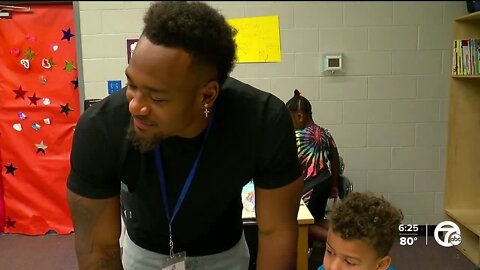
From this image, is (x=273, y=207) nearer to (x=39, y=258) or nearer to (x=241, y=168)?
(x=241, y=168)

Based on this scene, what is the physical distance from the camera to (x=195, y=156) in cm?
124

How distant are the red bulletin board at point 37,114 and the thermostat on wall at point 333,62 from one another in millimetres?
1839

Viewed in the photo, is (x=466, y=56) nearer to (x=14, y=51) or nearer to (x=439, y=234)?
(x=439, y=234)

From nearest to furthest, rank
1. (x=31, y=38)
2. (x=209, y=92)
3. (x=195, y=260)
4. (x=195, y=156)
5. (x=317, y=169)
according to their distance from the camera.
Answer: (x=209, y=92), (x=195, y=156), (x=195, y=260), (x=317, y=169), (x=31, y=38)

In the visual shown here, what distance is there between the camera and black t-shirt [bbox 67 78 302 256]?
1.17 m

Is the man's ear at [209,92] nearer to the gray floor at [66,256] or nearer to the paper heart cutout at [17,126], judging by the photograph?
the gray floor at [66,256]

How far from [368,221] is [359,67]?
225 centimetres

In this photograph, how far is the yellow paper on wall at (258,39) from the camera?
3.45 metres

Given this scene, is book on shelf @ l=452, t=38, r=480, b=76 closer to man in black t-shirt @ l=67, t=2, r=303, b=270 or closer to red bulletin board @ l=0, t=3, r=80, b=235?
man in black t-shirt @ l=67, t=2, r=303, b=270

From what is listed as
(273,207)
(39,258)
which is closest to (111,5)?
(39,258)

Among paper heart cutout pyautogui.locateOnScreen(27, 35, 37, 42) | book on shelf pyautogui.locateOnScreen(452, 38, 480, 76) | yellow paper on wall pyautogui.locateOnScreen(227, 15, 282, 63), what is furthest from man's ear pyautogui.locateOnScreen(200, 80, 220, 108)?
paper heart cutout pyautogui.locateOnScreen(27, 35, 37, 42)

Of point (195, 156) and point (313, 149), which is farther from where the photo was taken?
point (313, 149)

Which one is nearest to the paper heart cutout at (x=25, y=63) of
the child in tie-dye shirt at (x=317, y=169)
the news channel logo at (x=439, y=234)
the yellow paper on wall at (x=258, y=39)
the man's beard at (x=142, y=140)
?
the yellow paper on wall at (x=258, y=39)

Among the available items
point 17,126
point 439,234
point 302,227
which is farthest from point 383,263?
point 17,126
